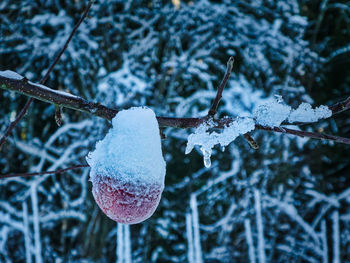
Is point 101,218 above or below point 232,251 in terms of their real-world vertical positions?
above

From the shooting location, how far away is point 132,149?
0.46 metres

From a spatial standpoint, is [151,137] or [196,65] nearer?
[151,137]

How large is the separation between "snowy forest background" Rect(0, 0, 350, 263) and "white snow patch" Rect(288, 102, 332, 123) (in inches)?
81.3

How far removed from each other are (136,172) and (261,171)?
239cm

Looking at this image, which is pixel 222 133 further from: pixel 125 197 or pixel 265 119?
pixel 125 197

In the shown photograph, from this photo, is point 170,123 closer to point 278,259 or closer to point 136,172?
point 136,172

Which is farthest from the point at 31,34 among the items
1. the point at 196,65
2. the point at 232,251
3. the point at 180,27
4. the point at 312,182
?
the point at 312,182

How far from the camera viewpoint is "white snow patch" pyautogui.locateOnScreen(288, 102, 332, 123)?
47 centimetres

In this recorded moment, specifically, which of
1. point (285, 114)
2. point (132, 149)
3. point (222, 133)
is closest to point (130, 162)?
point (132, 149)

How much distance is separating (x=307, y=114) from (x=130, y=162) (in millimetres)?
285

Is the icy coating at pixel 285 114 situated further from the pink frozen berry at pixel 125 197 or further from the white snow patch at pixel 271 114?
the pink frozen berry at pixel 125 197

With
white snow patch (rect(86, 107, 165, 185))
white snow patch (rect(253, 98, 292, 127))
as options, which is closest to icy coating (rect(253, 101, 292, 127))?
white snow patch (rect(253, 98, 292, 127))

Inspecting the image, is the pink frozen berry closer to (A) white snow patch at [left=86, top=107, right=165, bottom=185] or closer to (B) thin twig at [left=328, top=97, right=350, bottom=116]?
(A) white snow patch at [left=86, top=107, right=165, bottom=185]

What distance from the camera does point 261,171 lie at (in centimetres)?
268
